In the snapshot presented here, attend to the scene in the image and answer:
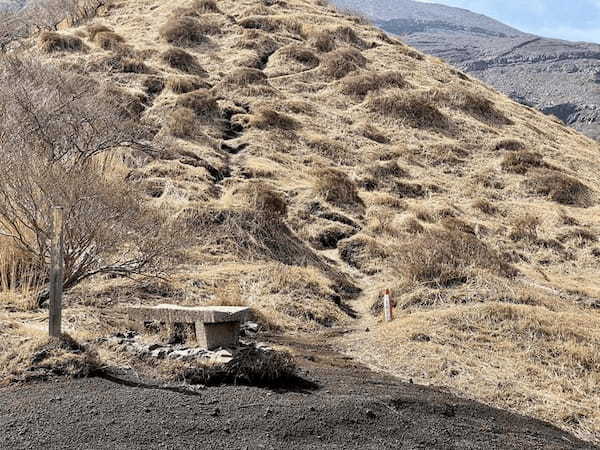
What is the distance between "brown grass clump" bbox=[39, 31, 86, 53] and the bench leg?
19144 millimetres

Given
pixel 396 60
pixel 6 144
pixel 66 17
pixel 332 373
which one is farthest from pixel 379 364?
pixel 66 17

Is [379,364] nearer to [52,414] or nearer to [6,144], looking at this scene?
[52,414]

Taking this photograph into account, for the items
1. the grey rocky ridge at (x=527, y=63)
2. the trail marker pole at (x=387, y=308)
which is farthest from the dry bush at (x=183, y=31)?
the grey rocky ridge at (x=527, y=63)

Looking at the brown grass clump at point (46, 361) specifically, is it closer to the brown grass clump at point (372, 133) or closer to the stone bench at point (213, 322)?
the stone bench at point (213, 322)

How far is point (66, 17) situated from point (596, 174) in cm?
2487

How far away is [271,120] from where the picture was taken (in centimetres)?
1934

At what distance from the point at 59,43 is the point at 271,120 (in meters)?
9.12

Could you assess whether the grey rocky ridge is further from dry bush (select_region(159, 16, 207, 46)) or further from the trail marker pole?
the trail marker pole

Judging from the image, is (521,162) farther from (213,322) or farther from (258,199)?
(213,322)

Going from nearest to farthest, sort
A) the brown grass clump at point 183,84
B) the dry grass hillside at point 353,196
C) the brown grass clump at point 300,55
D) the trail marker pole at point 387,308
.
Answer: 1. the dry grass hillside at point 353,196
2. the trail marker pole at point 387,308
3. the brown grass clump at point 183,84
4. the brown grass clump at point 300,55

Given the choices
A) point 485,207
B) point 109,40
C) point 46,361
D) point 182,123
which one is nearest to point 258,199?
point 182,123

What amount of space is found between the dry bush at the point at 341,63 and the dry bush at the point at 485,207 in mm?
9296

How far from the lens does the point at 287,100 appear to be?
2147 centimetres

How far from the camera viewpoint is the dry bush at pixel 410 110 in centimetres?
2133
